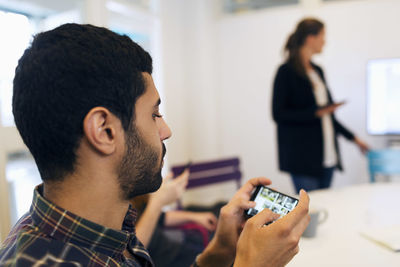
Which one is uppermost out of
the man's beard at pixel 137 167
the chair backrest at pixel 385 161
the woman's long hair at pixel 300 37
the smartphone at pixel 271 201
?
the woman's long hair at pixel 300 37

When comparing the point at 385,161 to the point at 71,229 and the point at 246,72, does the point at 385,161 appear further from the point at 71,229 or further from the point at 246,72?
the point at 71,229

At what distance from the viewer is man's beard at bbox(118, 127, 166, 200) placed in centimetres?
62

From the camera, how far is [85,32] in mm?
591

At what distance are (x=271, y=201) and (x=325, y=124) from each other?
123 centimetres

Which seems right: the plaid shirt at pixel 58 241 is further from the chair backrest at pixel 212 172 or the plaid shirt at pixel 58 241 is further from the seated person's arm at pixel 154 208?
the chair backrest at pixel 212 172

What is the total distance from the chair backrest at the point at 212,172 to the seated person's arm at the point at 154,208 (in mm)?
897

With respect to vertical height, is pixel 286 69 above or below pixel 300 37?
below

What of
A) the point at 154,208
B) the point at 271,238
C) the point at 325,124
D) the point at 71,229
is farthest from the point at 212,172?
Result: the point at 71,229

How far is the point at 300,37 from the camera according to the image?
196 cm

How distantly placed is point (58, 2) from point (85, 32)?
1.57 metres

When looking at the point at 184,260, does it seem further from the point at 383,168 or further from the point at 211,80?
the point at 211,80

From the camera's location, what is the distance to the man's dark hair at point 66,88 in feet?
1.82

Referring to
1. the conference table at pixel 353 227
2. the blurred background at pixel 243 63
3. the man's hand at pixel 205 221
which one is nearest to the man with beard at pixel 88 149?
the conference table at pixel 353 227

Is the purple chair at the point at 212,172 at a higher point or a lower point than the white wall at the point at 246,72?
lower
